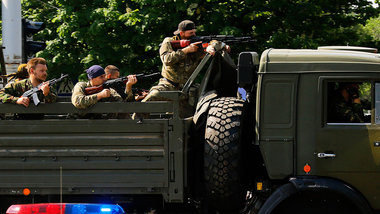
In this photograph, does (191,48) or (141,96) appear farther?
(141,96)

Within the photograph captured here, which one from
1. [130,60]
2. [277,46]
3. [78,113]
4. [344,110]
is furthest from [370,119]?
[130,60]

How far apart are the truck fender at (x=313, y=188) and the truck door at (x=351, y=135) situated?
81 mm

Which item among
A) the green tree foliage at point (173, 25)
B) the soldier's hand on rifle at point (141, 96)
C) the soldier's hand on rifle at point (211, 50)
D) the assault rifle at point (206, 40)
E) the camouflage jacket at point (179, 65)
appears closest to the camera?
the soldier's hand on rifle at point (211, 50)

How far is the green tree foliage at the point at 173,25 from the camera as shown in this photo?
14836 mm

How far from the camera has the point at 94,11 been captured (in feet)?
51.5

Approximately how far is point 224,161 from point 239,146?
8.7 inches

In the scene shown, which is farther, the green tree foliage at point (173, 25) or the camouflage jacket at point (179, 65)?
the green tree foliage at point (173, 25)

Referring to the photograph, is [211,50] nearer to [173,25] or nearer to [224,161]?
[224,161]

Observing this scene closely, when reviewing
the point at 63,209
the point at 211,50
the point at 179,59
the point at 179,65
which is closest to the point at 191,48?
the point at 179,59

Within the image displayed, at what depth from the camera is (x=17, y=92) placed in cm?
670

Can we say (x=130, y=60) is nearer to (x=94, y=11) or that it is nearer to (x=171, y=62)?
(x=94, y=11)

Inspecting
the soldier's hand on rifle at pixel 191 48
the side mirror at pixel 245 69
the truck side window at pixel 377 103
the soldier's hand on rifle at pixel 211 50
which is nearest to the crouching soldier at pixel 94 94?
the soldier's hand on rifle at pixel 191 48

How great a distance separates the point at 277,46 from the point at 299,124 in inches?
348

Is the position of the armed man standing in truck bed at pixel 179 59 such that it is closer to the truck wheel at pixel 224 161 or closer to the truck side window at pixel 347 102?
the truck wheel at pixel 224 161
